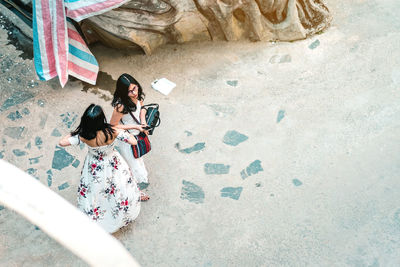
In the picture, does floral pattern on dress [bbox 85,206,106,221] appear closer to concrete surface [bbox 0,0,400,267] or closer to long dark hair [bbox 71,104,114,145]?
concrete surface [bbox 0,0,400,267]

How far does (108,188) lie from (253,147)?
181 cm

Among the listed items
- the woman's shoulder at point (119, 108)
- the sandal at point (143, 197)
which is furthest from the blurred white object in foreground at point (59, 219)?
the sandal at point (143, 197)

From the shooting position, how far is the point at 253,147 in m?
5.31

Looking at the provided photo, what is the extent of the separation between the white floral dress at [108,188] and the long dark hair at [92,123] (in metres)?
0.18

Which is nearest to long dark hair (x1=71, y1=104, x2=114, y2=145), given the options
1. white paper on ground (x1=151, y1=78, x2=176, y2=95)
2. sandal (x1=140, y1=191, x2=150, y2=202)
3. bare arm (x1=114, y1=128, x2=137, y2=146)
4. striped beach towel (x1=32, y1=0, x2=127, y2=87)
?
bare arm (x1=114, y1=128, x2=137, y2=146)

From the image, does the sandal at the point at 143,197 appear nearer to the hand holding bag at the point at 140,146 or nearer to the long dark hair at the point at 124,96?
the hand holding bag at the point at 140,146

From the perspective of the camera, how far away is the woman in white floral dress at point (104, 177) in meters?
3.81

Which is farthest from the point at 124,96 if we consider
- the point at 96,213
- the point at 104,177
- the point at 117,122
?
the point at 96,213

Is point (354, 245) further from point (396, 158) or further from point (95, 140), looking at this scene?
point (95, 140)

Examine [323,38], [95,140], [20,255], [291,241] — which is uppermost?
[95,140]

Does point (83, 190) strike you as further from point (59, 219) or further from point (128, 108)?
point (59, 219)

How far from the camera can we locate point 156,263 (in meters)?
4.39

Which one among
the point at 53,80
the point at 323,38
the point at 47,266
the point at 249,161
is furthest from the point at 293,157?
the point at 53,80

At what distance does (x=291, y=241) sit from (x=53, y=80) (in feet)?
11.9
